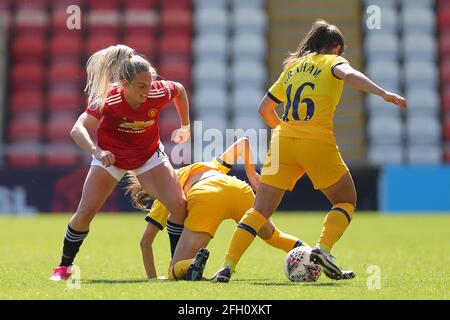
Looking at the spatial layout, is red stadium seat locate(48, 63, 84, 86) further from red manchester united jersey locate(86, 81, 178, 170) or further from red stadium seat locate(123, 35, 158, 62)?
red manchester united jersey locate(86, 81, 178, 170)

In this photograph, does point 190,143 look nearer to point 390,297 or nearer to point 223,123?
point 223,123

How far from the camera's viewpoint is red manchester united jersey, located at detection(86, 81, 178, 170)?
20.1 feet

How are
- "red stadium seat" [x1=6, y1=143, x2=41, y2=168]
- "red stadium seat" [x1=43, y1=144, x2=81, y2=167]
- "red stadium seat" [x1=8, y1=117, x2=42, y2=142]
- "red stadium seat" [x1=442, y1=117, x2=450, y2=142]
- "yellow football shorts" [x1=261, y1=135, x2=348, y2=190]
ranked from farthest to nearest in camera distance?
1. "red stadium seat" [x1=442, y1=117, x2=450, y2=142]
2. "red stadium seat" [x1=8, y1=117, x2=42, y2=142]
3. "red stadium seat" [x1=43, y1=144, x2=81, y2=167]
4. "red stadium seat" [x1=6, y1=143, x2=41, y2=168]
5. "yellow football shorts" [x1=261, y1=135, x2=348, y2=190]

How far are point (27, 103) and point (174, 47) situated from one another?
3315 millimetres

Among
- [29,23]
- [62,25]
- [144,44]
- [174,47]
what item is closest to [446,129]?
[174,47]

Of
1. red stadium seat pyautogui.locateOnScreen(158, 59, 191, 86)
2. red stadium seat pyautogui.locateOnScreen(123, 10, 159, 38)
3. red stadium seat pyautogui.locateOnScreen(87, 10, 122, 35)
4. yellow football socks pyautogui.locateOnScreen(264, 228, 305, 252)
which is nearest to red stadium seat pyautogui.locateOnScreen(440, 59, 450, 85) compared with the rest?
red stadium seat pyautogui.locateOnScreen(158, 59, 191, 86)

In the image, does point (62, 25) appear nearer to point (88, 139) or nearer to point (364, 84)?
point (88, 139)

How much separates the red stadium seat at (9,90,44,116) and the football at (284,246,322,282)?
45.0 ft

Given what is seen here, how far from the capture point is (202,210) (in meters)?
6.16

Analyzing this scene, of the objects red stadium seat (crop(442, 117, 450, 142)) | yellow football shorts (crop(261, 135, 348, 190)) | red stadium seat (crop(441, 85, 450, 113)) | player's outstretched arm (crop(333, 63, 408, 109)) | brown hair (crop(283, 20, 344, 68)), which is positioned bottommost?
red stadium seat (crop(442, 117, 450, 142))

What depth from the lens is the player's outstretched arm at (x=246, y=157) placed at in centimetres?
658

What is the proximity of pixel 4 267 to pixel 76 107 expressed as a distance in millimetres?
12061

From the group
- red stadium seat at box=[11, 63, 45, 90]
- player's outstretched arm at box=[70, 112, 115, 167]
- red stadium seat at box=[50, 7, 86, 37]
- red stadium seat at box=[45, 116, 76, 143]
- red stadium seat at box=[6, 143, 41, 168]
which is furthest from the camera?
red stadium seat at box=[50, 7, 86, 37]

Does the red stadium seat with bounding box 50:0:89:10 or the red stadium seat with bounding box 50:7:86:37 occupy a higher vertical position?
the red stadium seat with bounding box 50:0:89:10
